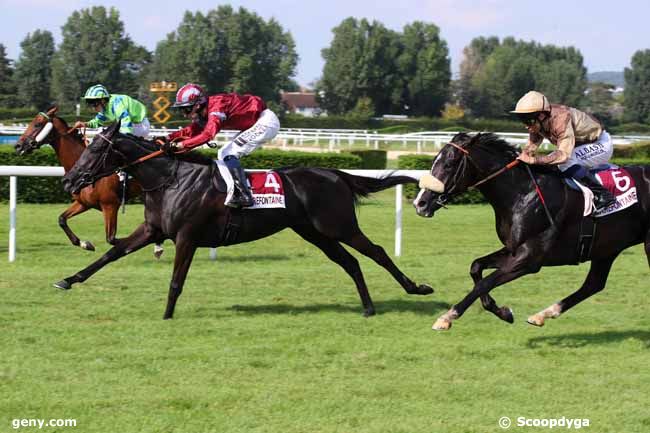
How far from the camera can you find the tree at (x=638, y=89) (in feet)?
319

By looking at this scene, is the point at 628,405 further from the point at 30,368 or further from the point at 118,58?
the point at 118,58

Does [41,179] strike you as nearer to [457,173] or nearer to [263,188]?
[263,188]

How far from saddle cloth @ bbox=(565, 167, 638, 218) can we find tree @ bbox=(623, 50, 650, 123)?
9376 cm

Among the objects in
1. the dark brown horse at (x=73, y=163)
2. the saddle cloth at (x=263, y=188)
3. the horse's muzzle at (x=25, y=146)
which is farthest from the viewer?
the horse's muzzle at (x=25, y=146)

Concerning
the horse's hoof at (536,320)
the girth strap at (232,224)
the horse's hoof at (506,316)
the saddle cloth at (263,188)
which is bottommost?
the horse's hoof at (536,320)

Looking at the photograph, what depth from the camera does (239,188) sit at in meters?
6.80

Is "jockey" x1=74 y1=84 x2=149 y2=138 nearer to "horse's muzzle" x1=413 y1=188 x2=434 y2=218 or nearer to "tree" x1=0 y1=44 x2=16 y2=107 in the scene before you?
"horse's muzzle" x1=413 y1=188 x2=434 y2=218

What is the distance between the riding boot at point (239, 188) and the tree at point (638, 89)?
9399 centimetres

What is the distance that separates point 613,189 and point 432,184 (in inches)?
49.1

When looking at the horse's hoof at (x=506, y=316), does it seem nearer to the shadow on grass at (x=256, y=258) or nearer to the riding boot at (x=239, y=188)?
the riding boot at (x=239, y=188)

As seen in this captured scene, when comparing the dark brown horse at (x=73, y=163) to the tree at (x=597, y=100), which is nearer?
the dark brown horse at (x=73, y=163)

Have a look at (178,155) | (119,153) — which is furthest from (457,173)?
(119,153)

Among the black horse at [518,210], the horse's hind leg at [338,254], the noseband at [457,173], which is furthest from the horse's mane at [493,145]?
the horse's hind leg at [338,254]

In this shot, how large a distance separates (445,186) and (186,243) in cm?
197
